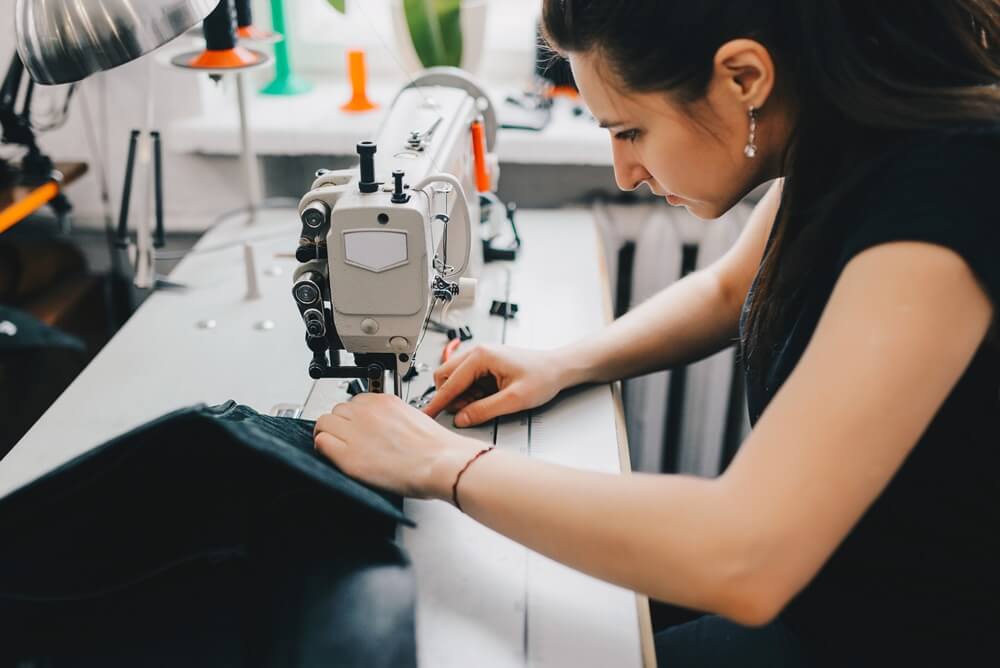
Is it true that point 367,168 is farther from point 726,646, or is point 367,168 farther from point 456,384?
point 726,646

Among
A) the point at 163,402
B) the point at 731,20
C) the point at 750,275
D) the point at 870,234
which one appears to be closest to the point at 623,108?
the point at 731,20

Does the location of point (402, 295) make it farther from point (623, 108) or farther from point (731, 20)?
point (731, 20)

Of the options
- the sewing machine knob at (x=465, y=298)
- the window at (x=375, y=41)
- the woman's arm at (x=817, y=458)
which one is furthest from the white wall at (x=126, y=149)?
the woman's arm at (x=817, y=458)

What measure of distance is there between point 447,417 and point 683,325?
0.33 metres

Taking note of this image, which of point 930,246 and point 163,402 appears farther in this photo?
point 163,402

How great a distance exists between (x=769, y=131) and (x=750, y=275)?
0.34m

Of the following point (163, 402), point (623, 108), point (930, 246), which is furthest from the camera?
point (163, 402)

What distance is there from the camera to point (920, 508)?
84cm

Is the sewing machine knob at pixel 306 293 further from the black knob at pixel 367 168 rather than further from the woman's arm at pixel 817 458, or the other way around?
the woman's arm at pixel 817 458

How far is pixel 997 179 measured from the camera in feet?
2.32

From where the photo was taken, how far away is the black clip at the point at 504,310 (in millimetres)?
1364

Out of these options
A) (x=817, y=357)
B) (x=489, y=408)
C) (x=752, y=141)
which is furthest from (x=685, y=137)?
(x=489, y=408)

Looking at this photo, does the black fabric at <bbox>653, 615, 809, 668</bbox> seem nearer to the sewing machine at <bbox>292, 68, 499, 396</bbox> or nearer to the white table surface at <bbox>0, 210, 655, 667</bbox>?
the white table surface at <bbox>0, 210, 655, 667</bbox>

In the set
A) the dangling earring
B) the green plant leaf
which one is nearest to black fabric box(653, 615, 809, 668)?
the dangling earring
